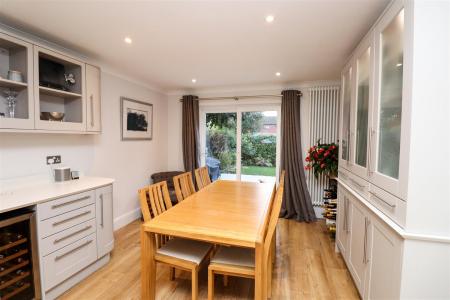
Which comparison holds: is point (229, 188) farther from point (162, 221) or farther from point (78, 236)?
point (78, 236)

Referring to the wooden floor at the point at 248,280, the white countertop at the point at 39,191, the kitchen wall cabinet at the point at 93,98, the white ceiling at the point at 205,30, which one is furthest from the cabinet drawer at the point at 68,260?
the white ceiling at the point at 205,30

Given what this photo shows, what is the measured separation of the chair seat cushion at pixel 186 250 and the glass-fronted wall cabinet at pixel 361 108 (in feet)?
4.92

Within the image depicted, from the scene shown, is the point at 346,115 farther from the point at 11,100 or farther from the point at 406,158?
the point at 11,100

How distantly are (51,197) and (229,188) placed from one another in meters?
1.74

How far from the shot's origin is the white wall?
210 centimetres

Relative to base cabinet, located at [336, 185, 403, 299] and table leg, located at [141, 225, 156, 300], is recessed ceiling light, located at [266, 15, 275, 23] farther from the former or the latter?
table leg, located at [141, 225, 156, 300]

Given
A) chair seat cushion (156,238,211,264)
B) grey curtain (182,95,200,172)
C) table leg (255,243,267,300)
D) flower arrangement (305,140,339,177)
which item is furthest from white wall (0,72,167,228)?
flower arrangement (305,140,339,177)

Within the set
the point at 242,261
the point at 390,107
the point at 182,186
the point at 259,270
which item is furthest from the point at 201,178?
the point at 390,107

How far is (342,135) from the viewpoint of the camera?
256 cm

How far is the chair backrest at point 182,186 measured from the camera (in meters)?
2.38

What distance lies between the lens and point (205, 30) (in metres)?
1.96

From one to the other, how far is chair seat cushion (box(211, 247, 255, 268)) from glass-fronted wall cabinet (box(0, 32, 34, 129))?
2019 millimetres

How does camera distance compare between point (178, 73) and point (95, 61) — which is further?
point (178, 73)

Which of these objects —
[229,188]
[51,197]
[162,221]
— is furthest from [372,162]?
[51,197]
